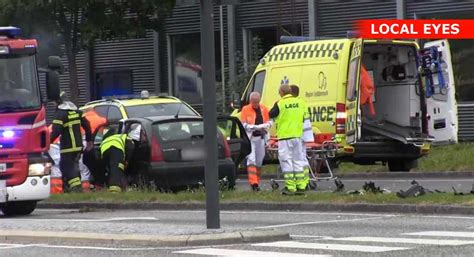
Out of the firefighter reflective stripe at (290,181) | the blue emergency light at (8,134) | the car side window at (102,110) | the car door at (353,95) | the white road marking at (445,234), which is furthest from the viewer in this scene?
the car side window at (102,110)

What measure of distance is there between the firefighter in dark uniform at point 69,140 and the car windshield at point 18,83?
2.69 metres

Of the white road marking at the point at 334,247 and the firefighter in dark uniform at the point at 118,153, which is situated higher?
the firefighter in dark uniform at the point at 118,153

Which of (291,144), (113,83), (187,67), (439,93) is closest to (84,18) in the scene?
(187,67)

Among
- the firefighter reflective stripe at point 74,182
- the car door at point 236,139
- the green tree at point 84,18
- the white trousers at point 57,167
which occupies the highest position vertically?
the green tree at point 84,18

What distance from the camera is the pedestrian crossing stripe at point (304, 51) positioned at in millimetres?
20375

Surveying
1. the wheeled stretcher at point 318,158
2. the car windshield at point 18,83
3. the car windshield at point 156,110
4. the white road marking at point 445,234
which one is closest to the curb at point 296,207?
the white road marking at point 445,234

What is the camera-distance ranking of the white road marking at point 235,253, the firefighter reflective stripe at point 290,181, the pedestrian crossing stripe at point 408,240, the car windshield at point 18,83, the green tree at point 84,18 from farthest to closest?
1. the green tree at point 84,18
2. the firefighter reflective stripe at point 290,181
3. the car windshield at point 18,83
4. the pedestrian crossing stripe at point 408,240
5. the white road marking at point 235,253

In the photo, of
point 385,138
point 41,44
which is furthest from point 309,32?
point 385,138

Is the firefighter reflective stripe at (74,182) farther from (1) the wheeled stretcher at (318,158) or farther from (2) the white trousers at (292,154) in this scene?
(2) the white trousers at (292,154)

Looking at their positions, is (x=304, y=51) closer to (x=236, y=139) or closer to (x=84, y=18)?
(x=236, y=139)

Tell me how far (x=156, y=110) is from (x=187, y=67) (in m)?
12.8

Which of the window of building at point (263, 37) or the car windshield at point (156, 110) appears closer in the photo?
the car windshield at point (156, 110)

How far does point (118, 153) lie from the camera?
18.1 m

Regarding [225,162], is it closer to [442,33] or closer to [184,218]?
[184,218]
